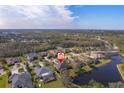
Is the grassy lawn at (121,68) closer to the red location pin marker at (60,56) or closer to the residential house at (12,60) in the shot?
the red location pin marker at (60,56)

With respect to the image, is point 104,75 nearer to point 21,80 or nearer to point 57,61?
point 57,61

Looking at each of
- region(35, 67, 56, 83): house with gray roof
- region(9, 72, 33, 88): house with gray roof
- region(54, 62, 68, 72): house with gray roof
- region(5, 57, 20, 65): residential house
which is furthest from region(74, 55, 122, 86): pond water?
region(5, 57, 20, 65): residential house

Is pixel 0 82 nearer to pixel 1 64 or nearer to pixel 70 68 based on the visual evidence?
pixel 1 64

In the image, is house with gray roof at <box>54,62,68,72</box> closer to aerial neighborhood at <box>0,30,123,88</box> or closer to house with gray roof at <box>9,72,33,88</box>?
aerial neighborhood at <box>0,30,123,88</box>

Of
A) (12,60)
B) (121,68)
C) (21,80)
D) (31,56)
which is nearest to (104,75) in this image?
(121,68)

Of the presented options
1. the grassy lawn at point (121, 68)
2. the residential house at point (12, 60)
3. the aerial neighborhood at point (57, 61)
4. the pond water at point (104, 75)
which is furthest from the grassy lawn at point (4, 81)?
the grassy lawn at point (121, 68)
